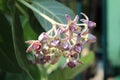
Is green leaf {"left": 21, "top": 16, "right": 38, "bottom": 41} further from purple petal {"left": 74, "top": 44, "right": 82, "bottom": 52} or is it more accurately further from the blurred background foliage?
purple petal {"left": 74, "top": 44, "right": 82, "bottom": 52}

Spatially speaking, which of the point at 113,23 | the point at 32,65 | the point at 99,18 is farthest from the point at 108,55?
the point at 99,18

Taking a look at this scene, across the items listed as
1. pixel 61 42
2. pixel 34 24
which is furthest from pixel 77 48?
pixel 34 24

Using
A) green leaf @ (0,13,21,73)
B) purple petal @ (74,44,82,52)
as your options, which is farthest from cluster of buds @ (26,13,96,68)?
green leaf @ (0,13,21,73)

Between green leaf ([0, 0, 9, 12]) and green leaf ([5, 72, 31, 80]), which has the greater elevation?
green leaf ([0, 0, 9, 12])

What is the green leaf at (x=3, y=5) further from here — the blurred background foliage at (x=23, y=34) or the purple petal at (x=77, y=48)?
the purple petal at (x=77, y=48)

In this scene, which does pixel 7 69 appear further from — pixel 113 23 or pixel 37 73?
pixel 113 23

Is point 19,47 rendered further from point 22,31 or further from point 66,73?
point 66,73

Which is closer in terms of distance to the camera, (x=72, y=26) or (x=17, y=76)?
(x=72, y=26)
